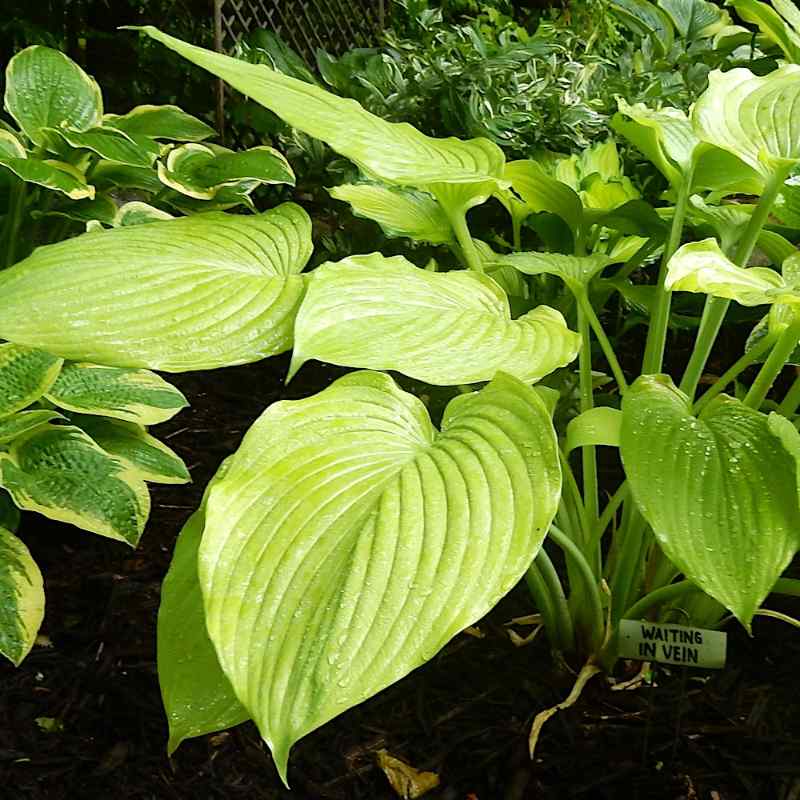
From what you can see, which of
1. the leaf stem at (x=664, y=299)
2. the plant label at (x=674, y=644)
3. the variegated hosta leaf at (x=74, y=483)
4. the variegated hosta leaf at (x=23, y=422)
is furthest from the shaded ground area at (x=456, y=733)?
the leaf stem at (x=664, y=299)

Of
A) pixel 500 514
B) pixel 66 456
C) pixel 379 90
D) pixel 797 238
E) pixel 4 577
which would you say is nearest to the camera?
pixel 500 514

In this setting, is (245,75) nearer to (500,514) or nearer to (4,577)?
(500,514)

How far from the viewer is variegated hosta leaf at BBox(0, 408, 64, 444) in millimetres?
1410

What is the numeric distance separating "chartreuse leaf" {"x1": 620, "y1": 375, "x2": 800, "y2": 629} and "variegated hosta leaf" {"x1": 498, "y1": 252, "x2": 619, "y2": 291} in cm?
28

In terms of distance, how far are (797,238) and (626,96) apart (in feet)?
1.66

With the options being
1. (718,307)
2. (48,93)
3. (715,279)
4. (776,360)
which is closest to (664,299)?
(718,307)

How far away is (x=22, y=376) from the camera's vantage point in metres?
1.43

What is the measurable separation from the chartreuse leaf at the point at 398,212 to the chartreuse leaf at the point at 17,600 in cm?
69

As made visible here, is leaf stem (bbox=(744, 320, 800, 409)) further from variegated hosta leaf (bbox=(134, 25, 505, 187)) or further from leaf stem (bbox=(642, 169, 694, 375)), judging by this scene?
variegated hosta leaf (bbox=(134, 25, 505, 187))

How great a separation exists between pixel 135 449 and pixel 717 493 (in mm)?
987

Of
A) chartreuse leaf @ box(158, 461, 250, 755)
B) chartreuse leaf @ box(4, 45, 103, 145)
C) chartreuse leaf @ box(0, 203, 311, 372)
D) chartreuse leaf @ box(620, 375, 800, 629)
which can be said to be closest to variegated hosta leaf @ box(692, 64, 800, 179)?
chartreuse leaf @ box(620, 375, 800, 629)

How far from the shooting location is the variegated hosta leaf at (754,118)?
112 cm

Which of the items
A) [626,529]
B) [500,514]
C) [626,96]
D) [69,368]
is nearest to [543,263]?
[626,529]

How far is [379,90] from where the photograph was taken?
79.4 inches
